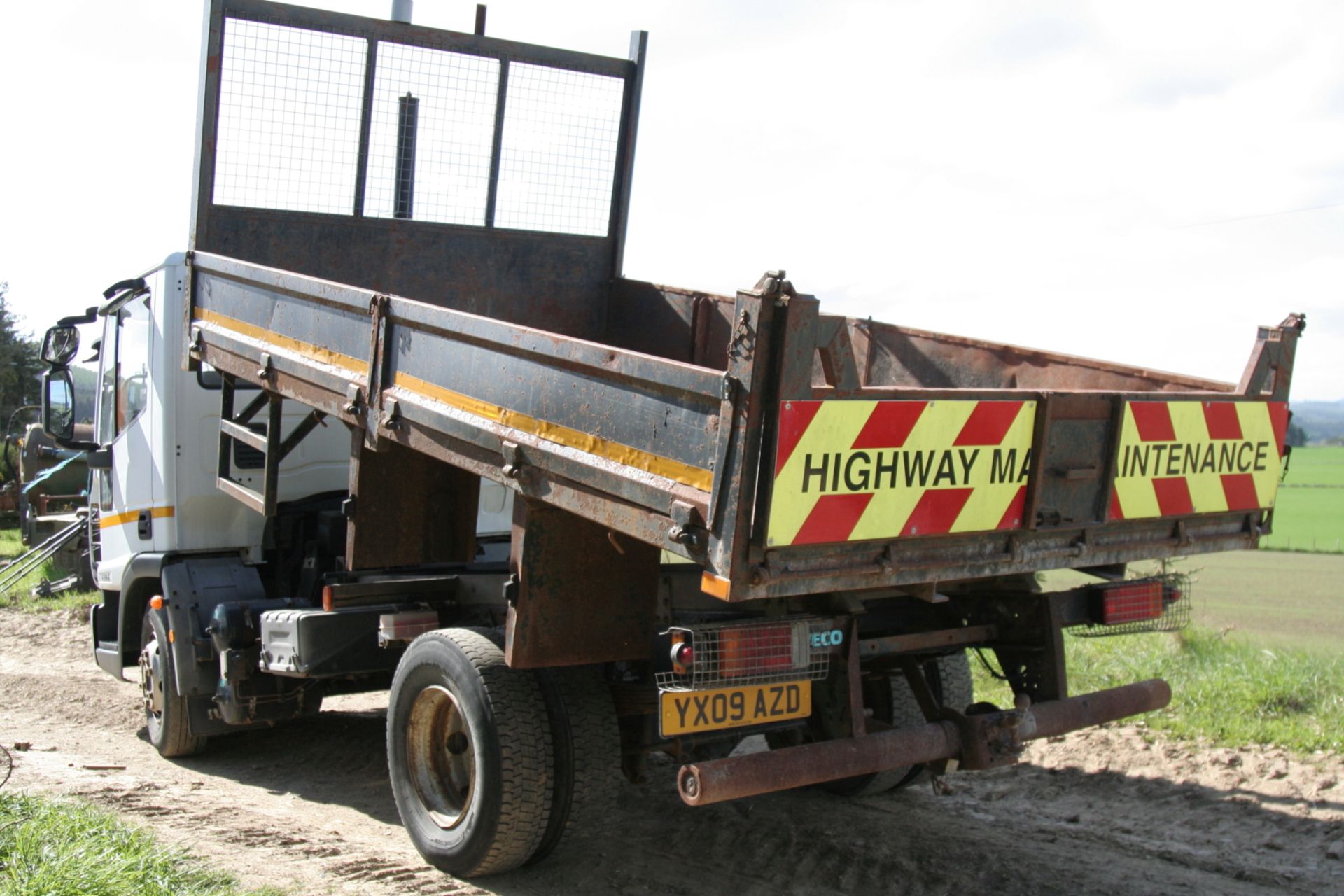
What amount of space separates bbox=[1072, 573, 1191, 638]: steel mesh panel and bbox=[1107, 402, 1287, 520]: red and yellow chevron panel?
574 millimetres

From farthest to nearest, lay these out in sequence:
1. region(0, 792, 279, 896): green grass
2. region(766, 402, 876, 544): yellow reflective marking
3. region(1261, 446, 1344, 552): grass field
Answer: region(1261, 446, 1344, 552): grass field, region(0, 792, 279, 896): green grass, region(766, 402, 876, 544): yellow reflective marking

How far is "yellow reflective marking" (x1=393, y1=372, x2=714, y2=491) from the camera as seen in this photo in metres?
3.71

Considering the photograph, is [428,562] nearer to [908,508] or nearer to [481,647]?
[481,647]

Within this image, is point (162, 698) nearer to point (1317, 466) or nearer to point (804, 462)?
point (804, 462)

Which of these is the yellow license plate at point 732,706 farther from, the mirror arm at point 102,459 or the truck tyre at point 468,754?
the mirror arm at point 102,459

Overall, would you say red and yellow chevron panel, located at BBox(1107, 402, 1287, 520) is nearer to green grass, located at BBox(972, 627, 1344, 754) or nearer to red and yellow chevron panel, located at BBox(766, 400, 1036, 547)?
red and yellow chevron panel, located at BBox(766, 400, 1036, 547)

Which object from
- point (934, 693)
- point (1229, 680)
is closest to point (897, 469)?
point (934, 693)

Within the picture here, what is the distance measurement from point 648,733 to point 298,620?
167 cm

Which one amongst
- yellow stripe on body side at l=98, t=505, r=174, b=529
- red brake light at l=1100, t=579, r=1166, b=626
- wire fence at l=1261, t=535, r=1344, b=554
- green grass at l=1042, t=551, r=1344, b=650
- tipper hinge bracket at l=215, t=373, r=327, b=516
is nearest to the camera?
red brake light at l=1100, t=579, r=1166, b=626

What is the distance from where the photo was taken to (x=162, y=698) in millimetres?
6621

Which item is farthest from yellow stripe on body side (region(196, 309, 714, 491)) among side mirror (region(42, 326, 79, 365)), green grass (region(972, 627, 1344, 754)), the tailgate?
green grass (region(972, 627, 1344, 754))

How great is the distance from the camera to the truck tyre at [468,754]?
4.46 m

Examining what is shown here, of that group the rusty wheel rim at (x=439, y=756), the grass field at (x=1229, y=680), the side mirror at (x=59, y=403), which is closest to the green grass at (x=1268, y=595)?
the grass field at (x=1229, y=680)

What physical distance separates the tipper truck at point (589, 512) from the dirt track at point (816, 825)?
1.09 ft
